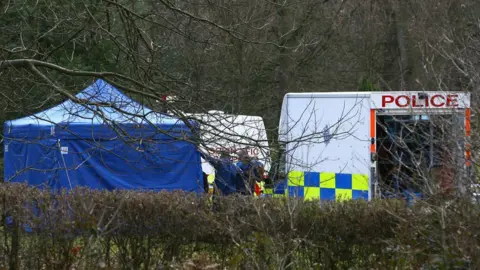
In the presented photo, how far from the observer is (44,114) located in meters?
10.9

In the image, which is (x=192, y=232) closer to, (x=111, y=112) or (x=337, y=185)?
(x=111, y=112)

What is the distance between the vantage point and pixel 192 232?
6.14 metres

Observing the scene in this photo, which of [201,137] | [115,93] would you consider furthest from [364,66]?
[201,137]

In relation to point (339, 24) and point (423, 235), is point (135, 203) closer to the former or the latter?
point (423, 235)

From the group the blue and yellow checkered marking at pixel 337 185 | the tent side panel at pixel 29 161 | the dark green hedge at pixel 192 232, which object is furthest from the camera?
the tent side panel at pixel 29 161

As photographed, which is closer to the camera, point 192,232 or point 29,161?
point 192,232

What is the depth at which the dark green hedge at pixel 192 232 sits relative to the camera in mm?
5707

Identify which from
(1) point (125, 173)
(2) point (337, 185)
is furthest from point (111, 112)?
(1) point (125, 173)

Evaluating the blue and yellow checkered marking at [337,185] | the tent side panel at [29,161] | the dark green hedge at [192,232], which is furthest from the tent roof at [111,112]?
the blue and yellow checkered marking at [337,185]

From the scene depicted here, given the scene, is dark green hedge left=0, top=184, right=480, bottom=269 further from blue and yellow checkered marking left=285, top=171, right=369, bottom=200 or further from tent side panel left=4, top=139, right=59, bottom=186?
tent side panel left=4, top=139, right=59, bottom=186

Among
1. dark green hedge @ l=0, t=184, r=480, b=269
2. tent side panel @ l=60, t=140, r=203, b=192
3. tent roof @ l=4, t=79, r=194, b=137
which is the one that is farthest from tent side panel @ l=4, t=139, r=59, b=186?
dark green hedge @ l=0, t=184, r=480, b=269

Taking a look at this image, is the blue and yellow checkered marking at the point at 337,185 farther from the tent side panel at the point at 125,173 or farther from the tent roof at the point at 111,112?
the tent roof at the point at 111,112

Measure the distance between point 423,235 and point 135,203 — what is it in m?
2.51

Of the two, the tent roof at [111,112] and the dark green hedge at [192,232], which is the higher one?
the tent roof at [111,112]
